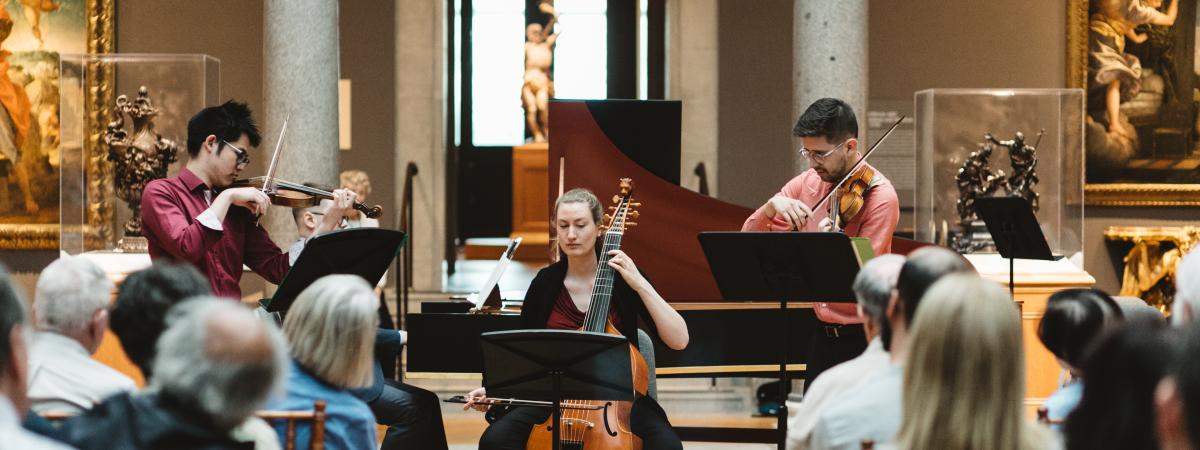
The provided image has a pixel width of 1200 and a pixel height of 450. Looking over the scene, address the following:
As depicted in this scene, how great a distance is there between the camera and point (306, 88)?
22.2 ft

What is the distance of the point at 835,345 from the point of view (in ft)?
13.9

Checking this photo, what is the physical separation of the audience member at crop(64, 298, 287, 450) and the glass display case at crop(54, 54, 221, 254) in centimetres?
488

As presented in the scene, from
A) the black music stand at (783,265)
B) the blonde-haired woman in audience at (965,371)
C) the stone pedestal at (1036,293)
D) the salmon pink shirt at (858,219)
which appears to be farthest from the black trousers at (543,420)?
the stone pedestal at (1036,293)

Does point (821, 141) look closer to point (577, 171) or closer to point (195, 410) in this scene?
point (577, 171)

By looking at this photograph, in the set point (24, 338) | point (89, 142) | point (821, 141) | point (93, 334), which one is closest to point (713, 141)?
point (89, 142)

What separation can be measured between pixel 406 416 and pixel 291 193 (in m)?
0.95

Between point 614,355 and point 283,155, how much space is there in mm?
3590

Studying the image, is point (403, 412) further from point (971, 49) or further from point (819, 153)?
point (971, 49)

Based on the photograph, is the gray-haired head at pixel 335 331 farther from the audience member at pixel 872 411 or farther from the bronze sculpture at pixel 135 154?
the bronze sculpture at pixel 135 154

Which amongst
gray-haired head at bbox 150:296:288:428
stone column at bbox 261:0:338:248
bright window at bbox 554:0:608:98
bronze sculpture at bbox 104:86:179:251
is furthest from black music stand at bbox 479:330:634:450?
bright window at bbox 554:0:608:98

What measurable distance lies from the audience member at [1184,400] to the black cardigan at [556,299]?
8.69 ft

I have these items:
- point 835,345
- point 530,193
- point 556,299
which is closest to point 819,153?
point 835,345

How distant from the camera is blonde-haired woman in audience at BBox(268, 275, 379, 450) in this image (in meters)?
2.72

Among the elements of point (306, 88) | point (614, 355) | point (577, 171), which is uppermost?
point (306, 88)
